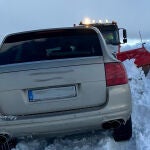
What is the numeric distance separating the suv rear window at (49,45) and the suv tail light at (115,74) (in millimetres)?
322

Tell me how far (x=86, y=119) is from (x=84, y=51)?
3.24ft

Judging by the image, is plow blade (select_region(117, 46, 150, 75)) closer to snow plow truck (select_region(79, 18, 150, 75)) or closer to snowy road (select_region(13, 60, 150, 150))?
snow plow truck (select_region(79, 18, 150, 75))

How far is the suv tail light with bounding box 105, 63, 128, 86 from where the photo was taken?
18.1 ft

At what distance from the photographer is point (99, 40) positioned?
20.0 ft

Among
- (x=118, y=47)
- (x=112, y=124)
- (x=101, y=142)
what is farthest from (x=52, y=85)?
(x=118, y=47)

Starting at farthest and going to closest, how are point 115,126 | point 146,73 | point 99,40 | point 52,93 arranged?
point 146,73, point 99,40, point 115,126, point 52,93

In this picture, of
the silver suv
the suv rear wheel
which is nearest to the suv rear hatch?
the silver suv

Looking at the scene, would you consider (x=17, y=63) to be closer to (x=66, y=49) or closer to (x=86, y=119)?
(x=66, y=49)

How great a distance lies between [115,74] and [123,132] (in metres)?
0.99

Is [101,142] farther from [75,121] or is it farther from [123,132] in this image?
[75,121]

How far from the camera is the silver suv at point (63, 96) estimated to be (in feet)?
17.6

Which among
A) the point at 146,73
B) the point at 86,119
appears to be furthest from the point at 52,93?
the point at 146,73

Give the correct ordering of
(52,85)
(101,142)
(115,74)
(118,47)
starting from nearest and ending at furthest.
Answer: (52,85), (115,74), (101,142), (118,47)

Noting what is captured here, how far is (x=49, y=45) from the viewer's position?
6180mm
